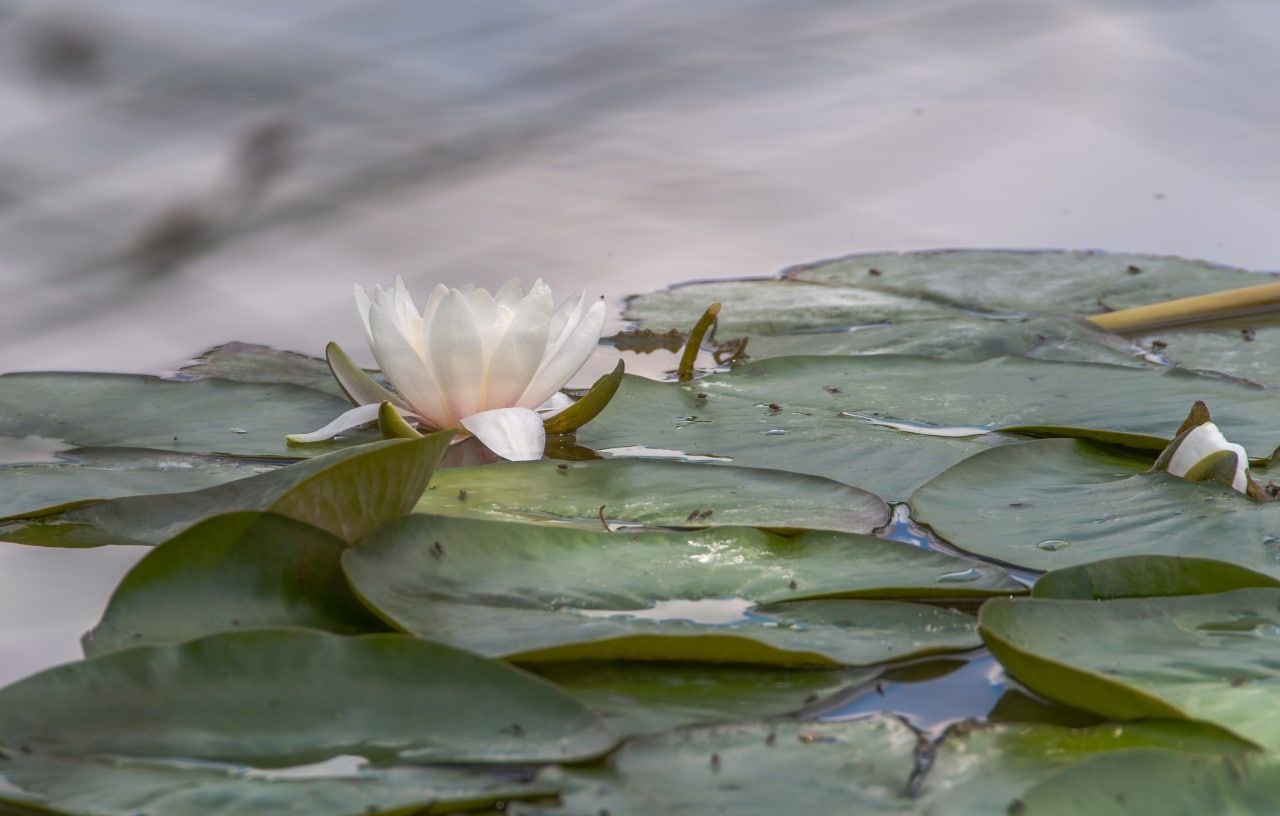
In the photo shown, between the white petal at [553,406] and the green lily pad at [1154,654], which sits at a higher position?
the white petal at [553,406]

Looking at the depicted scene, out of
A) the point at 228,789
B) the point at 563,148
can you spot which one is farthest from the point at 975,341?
the point at 563,148

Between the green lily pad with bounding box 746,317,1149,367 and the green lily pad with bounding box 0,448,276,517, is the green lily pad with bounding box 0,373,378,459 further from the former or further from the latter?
the green lily pad with bounding box 746,317,1149,367

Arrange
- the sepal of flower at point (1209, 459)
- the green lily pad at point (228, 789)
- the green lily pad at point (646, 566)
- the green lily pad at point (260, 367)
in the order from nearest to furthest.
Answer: the green lily pad at point (228, 789) → the green lily pad at point (646, 566) → the sepal of flower at point (1209, 459) → the green lily pad at point (260, 367)

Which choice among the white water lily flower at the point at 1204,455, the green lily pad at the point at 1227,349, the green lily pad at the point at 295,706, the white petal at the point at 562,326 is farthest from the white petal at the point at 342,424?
the green lily pad at the point at 1227,349

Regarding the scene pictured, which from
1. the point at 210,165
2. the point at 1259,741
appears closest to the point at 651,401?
the point at 1259,741

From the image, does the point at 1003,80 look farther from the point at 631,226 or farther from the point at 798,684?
the point at 798,684

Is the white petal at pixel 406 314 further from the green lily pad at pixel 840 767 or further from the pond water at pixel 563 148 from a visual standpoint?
the green lily pad at pixel 840 767

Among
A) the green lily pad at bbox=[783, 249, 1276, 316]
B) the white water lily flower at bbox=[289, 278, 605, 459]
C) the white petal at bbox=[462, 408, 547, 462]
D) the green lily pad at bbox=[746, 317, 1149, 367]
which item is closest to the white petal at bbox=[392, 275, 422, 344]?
the white water lily flower at bbox=[289, 278, 605, 459]
